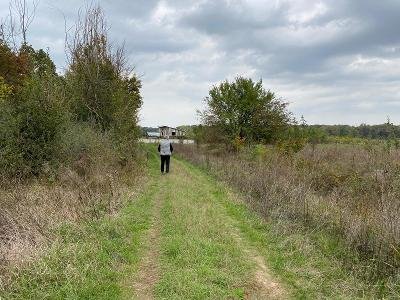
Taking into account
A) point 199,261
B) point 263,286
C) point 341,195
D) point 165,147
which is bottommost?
point 263,286

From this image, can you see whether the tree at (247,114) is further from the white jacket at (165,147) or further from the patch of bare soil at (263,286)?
the patch of bare soil at (263,286)

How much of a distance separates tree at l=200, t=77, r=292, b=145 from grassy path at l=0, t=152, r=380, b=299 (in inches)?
799

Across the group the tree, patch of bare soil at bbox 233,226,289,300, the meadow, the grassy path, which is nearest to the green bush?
the grassy path

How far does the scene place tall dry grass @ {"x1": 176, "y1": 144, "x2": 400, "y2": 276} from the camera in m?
6.39

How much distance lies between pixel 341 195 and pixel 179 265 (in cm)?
626

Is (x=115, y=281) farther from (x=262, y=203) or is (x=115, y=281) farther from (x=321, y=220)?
(x=262, y=203)

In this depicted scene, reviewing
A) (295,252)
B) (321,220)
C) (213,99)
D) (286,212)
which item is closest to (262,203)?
(286,212)

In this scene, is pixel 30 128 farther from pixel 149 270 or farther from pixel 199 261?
pixel 199 261

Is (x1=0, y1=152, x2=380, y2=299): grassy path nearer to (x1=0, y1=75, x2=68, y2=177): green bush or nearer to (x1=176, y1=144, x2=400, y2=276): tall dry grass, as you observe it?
(x1=176, y1=144, x2=400, y2=276): tall dry grass

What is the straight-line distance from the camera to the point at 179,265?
20.5 ft

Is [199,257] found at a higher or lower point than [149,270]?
higher

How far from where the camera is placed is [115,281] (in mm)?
5590

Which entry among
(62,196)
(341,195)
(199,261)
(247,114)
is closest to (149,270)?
(199,261)

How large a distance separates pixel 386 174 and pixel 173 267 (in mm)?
7594
